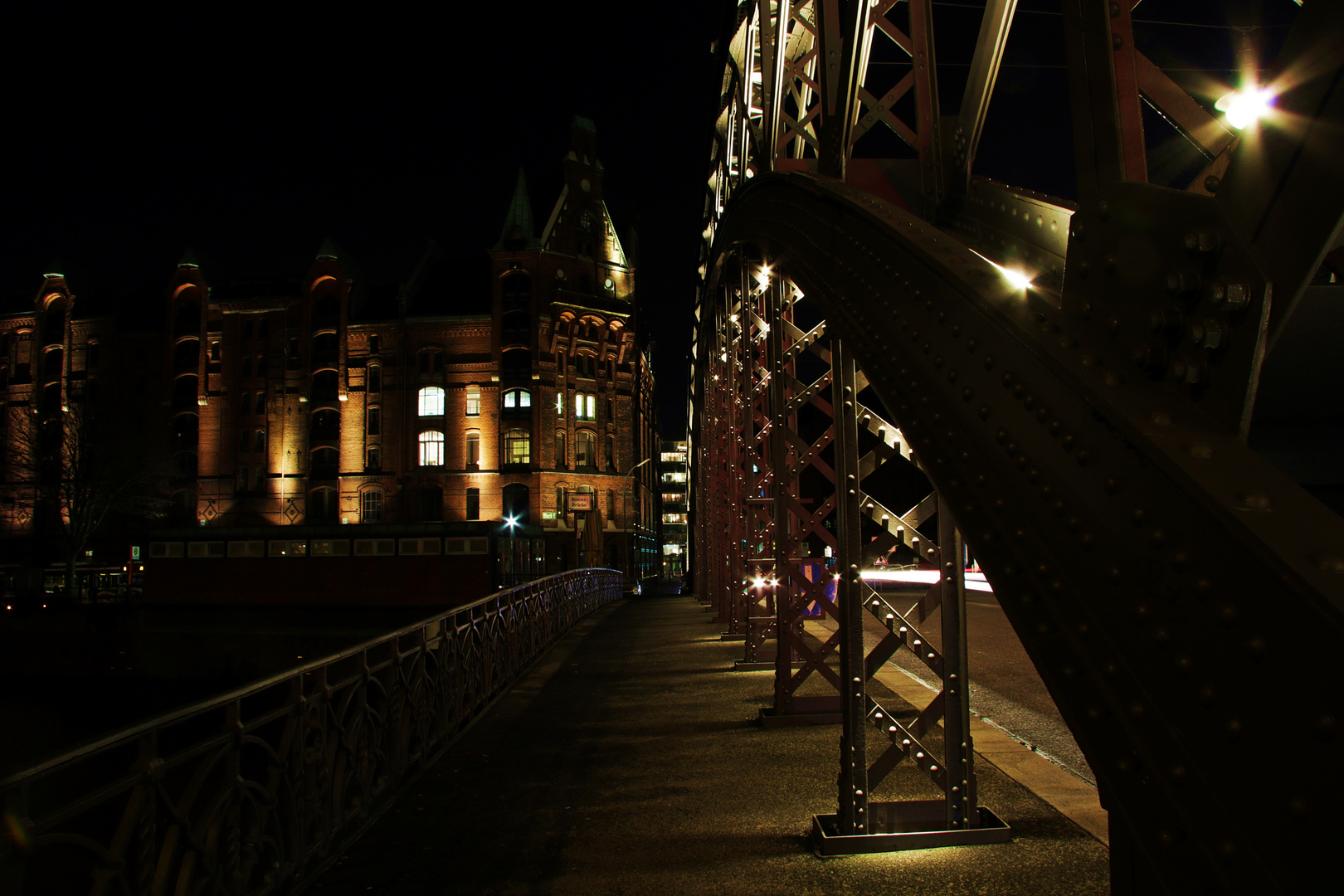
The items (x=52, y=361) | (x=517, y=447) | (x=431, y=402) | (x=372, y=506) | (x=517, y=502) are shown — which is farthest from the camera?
(x=52, y=361)

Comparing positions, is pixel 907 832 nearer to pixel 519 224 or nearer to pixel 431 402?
pixel 431 402

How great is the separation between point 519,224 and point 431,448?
14.1 meters

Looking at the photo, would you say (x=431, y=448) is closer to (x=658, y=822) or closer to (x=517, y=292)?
(x=517, y=292)

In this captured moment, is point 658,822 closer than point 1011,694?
Yes

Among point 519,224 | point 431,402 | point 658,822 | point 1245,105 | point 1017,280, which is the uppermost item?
point 519,224

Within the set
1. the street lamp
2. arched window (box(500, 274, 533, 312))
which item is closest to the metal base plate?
the street lamp

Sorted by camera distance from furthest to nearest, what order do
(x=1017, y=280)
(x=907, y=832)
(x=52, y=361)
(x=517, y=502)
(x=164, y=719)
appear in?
(x=52, y=361)
(x=517, y=502)
(x=907, y=832)
(x=164, y=719)
(x=1017, y=280)

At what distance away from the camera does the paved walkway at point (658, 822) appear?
387cm

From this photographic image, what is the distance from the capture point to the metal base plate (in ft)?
13.7

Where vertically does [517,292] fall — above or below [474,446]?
above

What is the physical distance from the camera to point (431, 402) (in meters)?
45.8

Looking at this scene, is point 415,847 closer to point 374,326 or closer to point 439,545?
point 439,545

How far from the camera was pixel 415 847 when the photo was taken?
176 inches

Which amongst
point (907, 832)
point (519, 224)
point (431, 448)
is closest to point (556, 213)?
point (519, 224)
